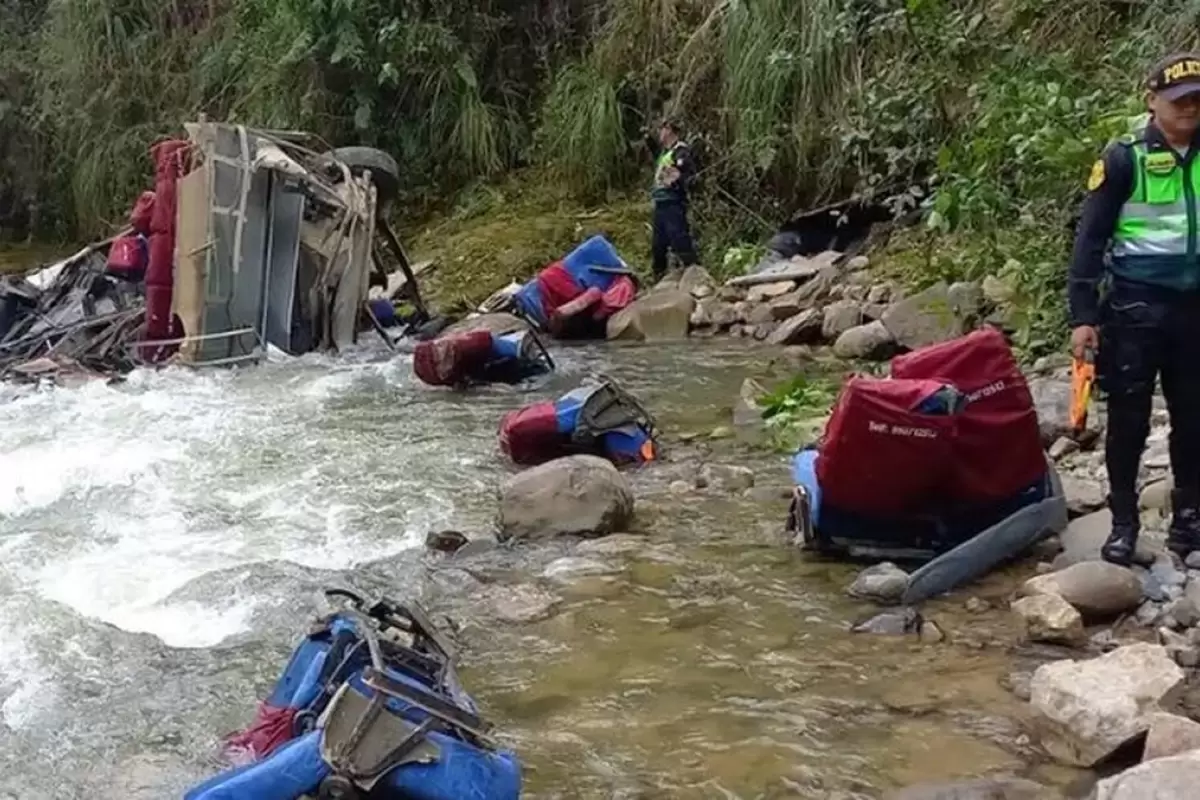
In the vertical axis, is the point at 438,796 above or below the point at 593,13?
below

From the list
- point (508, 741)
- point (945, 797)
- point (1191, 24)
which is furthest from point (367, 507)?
point (1191, 24)

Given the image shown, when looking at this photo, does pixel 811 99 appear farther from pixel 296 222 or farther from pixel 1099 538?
pixel 1099 538

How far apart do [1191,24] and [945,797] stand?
5612 mm

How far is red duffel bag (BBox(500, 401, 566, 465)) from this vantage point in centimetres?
630

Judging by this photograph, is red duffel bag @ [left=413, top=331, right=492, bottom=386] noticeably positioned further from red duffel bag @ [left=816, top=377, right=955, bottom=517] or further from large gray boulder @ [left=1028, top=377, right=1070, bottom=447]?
red duffel bag @ [left=816, top=377, right=955, bottom=517]

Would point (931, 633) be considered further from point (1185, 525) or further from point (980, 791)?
point (980, 791)

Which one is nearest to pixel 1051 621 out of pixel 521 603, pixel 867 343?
pixel 521 603

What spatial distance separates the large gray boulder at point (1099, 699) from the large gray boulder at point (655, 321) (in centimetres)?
659

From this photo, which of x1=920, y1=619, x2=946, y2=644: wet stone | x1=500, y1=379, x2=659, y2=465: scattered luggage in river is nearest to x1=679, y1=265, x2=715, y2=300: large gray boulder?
x1=500, y1=379, x2=659, y2=465: scattered luggage in river

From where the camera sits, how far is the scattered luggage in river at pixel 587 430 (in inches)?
247

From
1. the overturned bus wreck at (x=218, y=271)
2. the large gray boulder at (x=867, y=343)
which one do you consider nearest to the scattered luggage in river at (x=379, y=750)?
the large gray boulder at (x=867, y=343)

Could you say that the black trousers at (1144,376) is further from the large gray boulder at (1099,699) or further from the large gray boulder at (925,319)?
the large gray boulder at (925,319)

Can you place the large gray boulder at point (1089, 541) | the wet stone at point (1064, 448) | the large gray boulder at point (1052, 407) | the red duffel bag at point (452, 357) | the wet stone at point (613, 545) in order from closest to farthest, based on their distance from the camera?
the large gray boulder at point (1089, 541), the wet stone at point (613, 545), the wet stone at point (1064, 448), the large gray boulder at point (1052, 407), the red duffel bag at point (452, 357)

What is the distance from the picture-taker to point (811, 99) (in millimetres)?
10773
